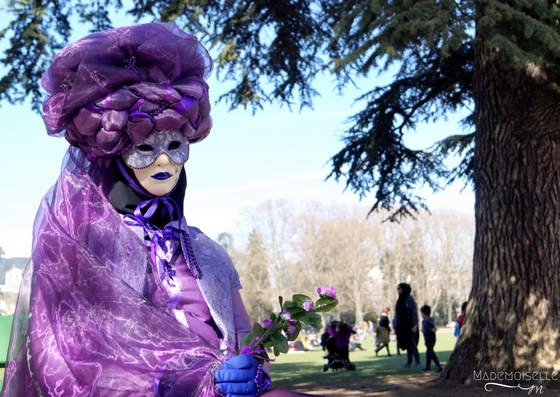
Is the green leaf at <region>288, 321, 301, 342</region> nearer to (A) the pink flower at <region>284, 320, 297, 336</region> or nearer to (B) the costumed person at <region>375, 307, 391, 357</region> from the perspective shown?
(A) the pink flower at <region>284, 320, 297, 336</region>

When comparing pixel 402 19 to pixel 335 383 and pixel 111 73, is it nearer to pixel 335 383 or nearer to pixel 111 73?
pixel 111 73

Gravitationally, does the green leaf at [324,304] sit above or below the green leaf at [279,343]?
above

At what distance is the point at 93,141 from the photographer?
262cm

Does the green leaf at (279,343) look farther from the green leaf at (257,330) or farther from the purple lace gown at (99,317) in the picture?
the purple lace gown at (99,317)

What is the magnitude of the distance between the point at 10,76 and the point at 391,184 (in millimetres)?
5614

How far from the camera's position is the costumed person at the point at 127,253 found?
2.24 metres

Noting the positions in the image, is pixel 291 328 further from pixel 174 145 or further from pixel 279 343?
pixel 174 145

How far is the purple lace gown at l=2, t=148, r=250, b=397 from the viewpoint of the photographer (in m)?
2.22

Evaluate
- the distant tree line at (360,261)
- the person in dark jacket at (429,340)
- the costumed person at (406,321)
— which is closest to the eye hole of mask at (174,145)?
the person in dark jacket at (429,340)

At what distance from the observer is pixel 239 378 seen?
2.16 metres

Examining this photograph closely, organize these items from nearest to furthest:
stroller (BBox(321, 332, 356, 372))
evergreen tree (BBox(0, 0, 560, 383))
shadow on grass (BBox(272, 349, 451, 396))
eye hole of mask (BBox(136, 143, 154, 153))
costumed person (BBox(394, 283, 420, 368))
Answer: eye hole of mask (BBox(136, 143, 154, 153)) < evergreen tree (BBox(0, 0, 560, 383)) < shadow on grass (BBox(272, 349, 451, 396)) < costumed person (BBox(394, 283, 420, 368)) < stroller (BBox(321, 332, 356, 372))

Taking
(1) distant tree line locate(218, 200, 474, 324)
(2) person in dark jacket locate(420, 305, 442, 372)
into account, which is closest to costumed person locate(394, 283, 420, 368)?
(2) person in dark jacket locate(420, 305, 442, 372)

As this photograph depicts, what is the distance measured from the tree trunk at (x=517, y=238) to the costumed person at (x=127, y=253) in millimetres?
6411

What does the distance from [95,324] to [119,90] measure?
77 centimetres
